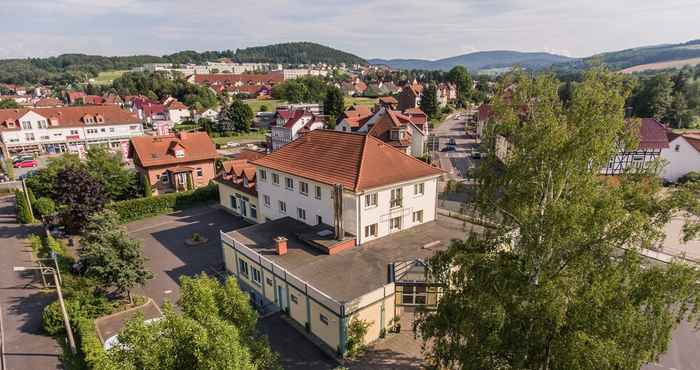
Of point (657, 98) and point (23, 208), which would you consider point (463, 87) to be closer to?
point (657, 98)

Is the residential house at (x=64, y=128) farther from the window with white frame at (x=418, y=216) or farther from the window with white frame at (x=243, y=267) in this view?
the window with white frame at (x=418, y=216)

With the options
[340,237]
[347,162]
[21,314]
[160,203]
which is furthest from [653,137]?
[21,314]

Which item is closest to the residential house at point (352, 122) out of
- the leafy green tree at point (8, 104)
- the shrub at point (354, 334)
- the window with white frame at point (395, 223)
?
the window with white frame at point (395, 223)

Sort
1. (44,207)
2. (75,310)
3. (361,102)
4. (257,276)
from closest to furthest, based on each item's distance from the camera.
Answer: (75,310), (257,276), (44,207), (361,102)

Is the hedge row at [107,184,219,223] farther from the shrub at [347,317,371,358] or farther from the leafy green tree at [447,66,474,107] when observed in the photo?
the leafy green tree at [447,66,474,107]

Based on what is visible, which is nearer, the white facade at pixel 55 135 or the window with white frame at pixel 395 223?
the window with white frame at pixel 395 223

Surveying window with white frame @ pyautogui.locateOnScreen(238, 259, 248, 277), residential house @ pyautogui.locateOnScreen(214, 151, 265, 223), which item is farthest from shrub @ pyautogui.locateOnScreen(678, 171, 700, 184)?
window with white frame @ pyautogui.locateOnScreen(238, 259, 248, 277)
